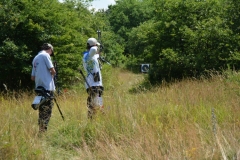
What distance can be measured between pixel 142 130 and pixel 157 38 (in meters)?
13.1

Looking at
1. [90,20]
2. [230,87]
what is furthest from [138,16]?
[230,87]

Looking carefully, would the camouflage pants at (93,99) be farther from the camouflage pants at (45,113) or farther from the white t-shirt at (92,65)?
the camouflage pants at (45,113)

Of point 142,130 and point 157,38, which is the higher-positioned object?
point 157,38

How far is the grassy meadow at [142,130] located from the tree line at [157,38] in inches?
275

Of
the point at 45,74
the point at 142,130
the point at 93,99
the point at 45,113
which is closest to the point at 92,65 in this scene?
the point at 93,99

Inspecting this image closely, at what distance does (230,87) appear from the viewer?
6.36 m

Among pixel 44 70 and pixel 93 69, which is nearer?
pixel 44 70

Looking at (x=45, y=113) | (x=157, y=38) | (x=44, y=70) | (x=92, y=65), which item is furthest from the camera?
(x=157, y=38)

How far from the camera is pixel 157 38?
55.8 ft

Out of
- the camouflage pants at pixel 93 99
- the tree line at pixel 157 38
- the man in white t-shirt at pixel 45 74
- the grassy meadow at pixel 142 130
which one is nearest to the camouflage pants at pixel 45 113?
the man in white t-shirt at pixel 45 74

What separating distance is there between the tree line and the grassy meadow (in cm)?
698

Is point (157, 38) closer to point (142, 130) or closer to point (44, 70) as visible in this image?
point (44, 70)

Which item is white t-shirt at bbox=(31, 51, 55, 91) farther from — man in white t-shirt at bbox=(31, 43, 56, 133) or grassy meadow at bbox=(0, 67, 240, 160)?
grassy meadow at bbox=(0, 67, 240, 160)

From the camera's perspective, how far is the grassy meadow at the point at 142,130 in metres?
3.53
